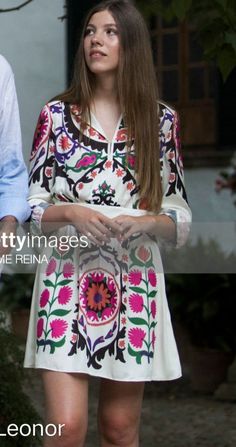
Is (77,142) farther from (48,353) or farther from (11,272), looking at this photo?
(11,272)

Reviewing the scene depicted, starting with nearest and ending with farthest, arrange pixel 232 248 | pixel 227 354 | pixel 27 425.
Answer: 1. pixel 27 425
2. pixel 232 248
3. pixel 227 354

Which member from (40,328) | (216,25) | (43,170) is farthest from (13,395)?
(216,25)

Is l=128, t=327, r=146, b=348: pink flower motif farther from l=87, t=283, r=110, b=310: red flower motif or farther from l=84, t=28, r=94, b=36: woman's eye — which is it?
l=84, t=28, r=94, b=36: woman's eye

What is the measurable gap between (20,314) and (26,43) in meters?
1.10

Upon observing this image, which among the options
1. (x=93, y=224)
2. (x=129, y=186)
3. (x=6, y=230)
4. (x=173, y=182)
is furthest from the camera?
(x=173, y=182)

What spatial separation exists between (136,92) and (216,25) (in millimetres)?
935

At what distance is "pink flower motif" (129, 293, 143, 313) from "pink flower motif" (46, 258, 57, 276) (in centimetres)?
21

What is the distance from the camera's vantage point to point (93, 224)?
294 centimetres

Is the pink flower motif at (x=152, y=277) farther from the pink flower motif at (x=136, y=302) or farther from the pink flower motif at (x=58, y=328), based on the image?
the pink flower motif at (x=58, y=328)

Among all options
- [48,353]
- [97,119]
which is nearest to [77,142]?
[97,119]

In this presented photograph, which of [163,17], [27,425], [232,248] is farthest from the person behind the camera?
[232,248]

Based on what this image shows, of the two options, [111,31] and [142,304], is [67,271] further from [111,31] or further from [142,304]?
[111,31]

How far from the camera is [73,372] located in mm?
2945

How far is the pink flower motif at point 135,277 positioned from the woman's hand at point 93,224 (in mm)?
122
